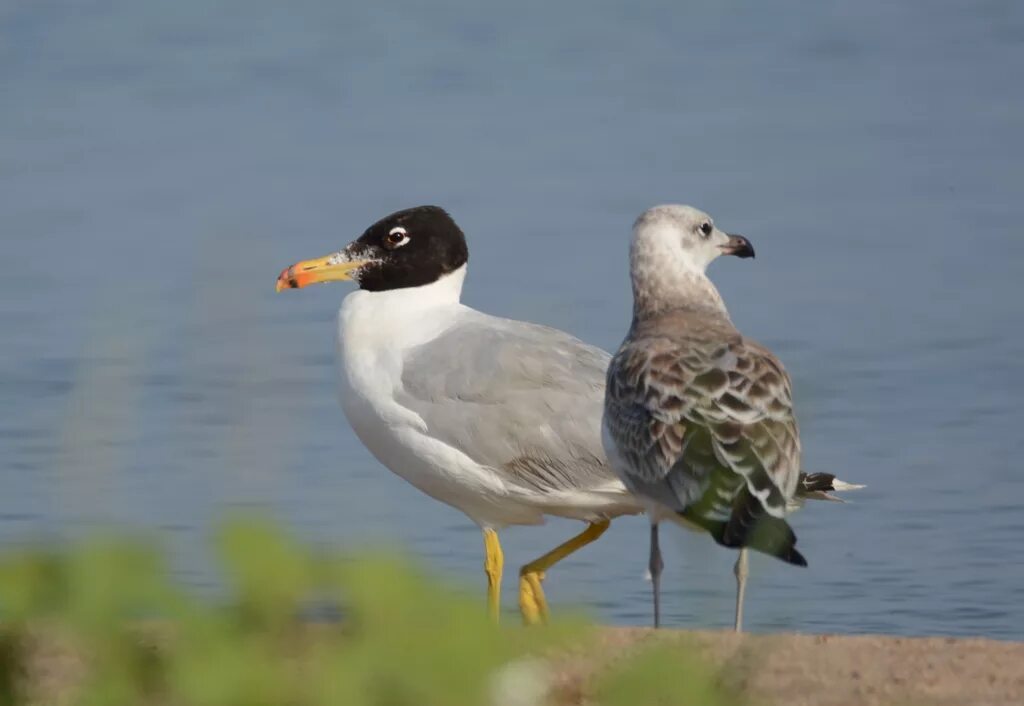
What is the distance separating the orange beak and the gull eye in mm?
107

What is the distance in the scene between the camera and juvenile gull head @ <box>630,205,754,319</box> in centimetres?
654

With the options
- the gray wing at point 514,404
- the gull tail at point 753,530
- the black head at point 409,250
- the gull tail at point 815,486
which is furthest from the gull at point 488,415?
the gull tail at point 753,530

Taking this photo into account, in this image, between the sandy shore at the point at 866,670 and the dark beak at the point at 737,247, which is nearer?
the sandy shore at the point at 866,670

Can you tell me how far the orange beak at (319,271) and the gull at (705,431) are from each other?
5.63 ft

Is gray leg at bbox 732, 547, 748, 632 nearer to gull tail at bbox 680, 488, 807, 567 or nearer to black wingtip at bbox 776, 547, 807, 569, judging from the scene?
gull tail at bbox 680, 488, 807, 567

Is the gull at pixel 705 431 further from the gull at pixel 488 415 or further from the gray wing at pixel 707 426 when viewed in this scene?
the gull at pixel 488 415

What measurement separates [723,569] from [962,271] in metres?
5.61

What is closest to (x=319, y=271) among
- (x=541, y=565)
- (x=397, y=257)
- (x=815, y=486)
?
(x=397, y=257)

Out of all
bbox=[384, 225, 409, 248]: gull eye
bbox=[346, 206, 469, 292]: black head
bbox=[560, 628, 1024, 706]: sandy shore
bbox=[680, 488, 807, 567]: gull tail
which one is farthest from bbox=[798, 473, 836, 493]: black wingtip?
bbox=[384, 225, 409, 248]: gull eye

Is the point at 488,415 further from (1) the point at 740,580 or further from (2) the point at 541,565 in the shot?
(1) the point at 740,580

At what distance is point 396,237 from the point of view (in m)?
7.93

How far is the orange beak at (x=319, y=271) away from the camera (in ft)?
25.6

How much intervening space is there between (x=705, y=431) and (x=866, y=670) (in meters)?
0.69

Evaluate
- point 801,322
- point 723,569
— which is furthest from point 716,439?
point 801,322
